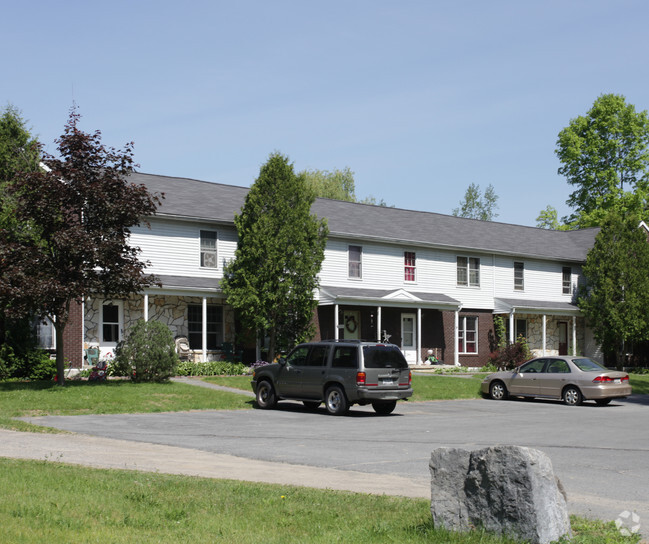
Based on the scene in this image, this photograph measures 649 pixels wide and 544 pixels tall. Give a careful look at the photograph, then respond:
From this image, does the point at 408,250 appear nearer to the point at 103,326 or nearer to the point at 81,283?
the point at 103,326

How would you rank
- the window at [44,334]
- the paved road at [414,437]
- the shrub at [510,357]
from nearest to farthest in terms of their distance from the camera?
the paved road at [414,437], the window at [44,334], the shrub at [510,357]

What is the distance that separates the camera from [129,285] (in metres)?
23.0

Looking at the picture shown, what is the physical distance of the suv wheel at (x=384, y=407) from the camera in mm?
20500

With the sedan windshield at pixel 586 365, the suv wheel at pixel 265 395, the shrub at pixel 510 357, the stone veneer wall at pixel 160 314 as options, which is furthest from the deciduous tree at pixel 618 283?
the suv wheel at pixel 265 395

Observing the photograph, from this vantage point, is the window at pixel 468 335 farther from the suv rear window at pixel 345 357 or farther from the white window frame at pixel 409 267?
the suv rear window at pixel 345 357

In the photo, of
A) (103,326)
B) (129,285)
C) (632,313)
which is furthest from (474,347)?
→ (129,285)

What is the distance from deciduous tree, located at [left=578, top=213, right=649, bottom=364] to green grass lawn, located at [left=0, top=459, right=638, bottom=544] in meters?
35.2

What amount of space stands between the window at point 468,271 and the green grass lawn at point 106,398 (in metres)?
18.8

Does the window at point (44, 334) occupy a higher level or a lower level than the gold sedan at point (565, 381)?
higher

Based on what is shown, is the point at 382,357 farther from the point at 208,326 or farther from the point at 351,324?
Answer: the point at 351,324

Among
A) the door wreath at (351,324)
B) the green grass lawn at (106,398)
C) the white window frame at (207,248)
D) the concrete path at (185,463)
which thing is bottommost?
the green grass lawn at (106,398)

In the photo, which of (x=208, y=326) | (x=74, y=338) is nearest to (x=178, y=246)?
(x=208, y=326)

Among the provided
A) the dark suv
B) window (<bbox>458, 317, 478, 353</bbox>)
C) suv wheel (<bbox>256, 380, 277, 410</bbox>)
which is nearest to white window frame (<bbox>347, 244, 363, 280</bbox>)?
window (<bbox>458, 317, 478, 353</bbox>)

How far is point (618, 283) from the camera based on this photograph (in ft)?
135
